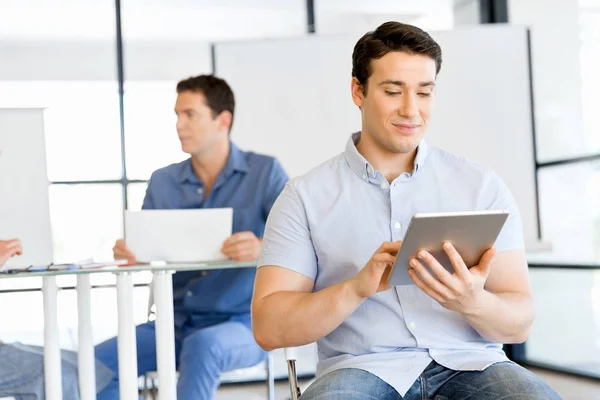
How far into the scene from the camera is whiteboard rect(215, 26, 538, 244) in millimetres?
5039

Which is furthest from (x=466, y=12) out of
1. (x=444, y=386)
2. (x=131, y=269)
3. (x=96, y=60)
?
(x=444, y=386)

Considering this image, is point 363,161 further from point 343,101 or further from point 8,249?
point 343,101

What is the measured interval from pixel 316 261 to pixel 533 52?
3.97m

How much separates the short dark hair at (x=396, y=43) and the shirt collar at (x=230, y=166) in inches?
54.0

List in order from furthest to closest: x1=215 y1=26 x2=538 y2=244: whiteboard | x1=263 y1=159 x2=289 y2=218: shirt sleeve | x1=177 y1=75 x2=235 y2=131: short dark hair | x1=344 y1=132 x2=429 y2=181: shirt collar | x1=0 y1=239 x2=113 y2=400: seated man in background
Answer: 1. x1=215 y1=26 x2=538 y2=244: whiteboard
2. x1=177 y1=75 x2=235 y2=131: short dark hair
3. x1=263 y1=159 x2=289 y2=218: shirt sleeve
4. x1=0 y1=239 x2=113 y2=400: seated man in background
5. x1=344 y1=132 x2=429 y2=181: shirt collar

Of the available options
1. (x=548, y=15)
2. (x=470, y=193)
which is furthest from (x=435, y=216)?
(x=548, y=15)

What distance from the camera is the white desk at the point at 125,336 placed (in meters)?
2.60

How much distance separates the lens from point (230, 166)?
328cm

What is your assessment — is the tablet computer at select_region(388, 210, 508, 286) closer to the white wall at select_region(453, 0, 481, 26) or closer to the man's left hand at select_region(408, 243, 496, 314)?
the man's left hand at select_region(408, 243, 496, 314)

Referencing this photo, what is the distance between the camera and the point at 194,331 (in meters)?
3.06

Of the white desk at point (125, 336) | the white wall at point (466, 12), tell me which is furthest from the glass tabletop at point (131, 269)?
the white wall at point (466, 12)

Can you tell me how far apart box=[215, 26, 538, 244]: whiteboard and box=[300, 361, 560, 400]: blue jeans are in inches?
130

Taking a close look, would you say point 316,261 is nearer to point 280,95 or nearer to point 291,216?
point 291,216

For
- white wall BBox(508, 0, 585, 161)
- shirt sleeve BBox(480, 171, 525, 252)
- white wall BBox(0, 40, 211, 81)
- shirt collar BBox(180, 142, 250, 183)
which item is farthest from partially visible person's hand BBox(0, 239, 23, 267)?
white wall BBox(508, 0, 585, 161)
